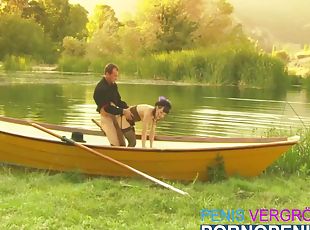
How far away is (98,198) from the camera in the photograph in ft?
17.7

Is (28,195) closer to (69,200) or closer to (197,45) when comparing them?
(69,200)

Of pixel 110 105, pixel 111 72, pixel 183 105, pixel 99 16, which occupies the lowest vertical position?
pixel 183 105

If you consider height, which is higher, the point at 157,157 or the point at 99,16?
the point at 99,16

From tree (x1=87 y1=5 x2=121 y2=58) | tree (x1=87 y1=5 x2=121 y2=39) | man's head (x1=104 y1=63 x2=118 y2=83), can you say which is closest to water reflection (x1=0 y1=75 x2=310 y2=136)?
man's head (x1=104 y1=63 x2=118 y2=83)

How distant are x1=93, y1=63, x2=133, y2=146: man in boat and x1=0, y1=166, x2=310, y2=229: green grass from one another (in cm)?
64

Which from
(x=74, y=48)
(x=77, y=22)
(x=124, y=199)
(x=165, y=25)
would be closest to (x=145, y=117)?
(x=124, y=199)

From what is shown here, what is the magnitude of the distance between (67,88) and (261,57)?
8.96 metres

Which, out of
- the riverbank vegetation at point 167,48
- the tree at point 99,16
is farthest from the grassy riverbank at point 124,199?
the tree at point 99,16

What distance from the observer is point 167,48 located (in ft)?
119

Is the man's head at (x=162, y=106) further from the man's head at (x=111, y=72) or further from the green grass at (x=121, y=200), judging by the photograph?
the green grass at (x=121, y=200)

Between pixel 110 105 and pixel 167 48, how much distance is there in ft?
98.4

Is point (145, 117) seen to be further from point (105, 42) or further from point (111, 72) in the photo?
point (105, 42)

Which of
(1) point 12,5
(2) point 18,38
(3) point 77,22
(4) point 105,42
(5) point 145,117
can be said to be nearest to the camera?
(5) point 145,117

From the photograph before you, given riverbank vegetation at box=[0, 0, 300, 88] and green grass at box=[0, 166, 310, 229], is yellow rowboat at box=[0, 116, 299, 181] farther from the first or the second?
riverbank vegetation at box=[0, 0, 300, 88]
